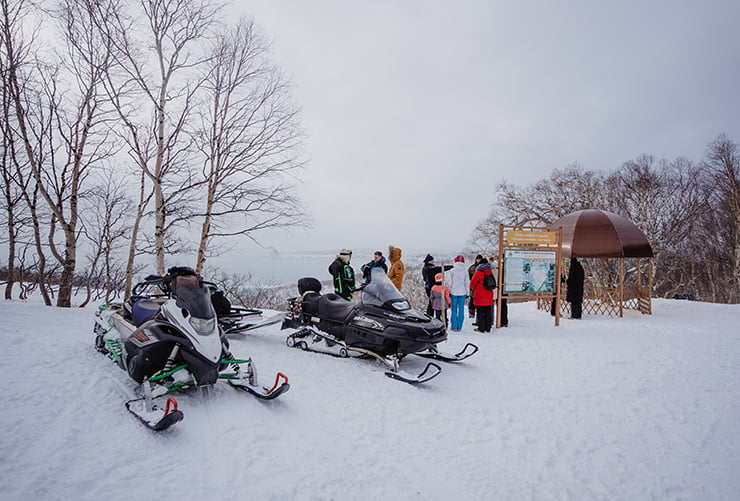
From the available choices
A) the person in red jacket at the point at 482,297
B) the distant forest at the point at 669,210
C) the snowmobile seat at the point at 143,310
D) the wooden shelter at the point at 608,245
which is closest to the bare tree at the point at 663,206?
the distant forest at the point at 669,210

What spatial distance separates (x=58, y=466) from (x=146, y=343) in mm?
Result: 1065

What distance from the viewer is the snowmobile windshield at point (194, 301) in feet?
10.6

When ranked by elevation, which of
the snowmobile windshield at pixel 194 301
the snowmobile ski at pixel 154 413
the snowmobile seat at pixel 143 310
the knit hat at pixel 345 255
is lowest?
the snowmobile ski at pixel 154 413

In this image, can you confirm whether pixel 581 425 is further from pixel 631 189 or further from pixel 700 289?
pixel 700 289

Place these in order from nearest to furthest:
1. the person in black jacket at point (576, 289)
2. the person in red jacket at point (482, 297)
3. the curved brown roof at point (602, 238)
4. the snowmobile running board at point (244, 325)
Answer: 1. the snowmobile running board at point (244, 325)
2. the person in red jacket at point (482, 297)
3. the person in black jacket at point (576, 289)
4. the curved brown roof at point (602, 238)

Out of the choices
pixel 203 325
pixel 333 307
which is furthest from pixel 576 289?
pixel 203 325

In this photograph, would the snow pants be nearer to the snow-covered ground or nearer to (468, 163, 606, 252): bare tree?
the snow-covered ground

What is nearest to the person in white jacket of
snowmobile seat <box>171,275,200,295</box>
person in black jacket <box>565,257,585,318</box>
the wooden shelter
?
person in black jacket <box>565,257,585,318</box>

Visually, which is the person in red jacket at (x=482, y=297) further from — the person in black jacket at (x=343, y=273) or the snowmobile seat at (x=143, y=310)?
the snowmobile seat at (x=143, y=310)

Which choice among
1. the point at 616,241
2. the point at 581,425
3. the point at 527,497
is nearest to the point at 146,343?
the point at 527,497

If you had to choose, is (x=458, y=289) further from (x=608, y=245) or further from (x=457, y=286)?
(x=608, y=245)

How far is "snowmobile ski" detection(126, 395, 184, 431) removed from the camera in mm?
2508

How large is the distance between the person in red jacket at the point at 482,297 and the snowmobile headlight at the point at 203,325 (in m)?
5.60

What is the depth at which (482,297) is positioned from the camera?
7.52 m
